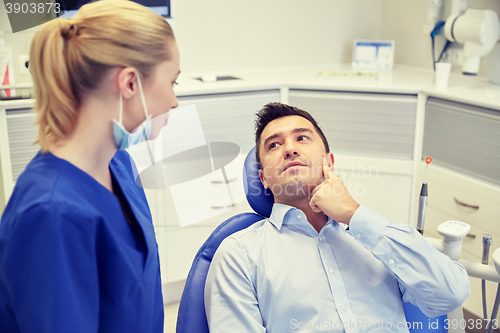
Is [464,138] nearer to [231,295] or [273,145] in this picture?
[273,145]

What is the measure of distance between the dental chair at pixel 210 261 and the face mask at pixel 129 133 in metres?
0.48

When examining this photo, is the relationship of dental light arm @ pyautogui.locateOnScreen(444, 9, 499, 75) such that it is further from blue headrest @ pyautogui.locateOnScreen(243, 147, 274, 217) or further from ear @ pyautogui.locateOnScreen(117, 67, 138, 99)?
ear @ pyautogui.locateOnScreen(117, 67, 138, 99)

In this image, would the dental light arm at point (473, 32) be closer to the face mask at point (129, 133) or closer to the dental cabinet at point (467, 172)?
the dental cabinet at point (467, 172)

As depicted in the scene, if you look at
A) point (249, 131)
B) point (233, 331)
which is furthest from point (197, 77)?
point (233, 331)

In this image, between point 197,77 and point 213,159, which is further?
point 197,77

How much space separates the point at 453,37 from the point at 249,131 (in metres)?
1.29

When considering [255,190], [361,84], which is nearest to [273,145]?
[255,190]

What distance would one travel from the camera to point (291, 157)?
1.38 metres

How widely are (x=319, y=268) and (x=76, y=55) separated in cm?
83

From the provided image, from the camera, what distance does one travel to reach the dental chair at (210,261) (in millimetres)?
1166

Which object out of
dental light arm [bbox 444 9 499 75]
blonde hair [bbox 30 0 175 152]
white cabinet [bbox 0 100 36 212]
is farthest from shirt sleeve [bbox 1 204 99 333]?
dental light arm [bbox 444 9 499 75]

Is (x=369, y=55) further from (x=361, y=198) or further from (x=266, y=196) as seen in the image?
(x=266, y=196)

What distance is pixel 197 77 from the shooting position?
2.65m

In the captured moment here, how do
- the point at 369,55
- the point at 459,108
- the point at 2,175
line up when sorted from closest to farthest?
the point at 2,175 < the point at 459,108 < the point at 369,55
